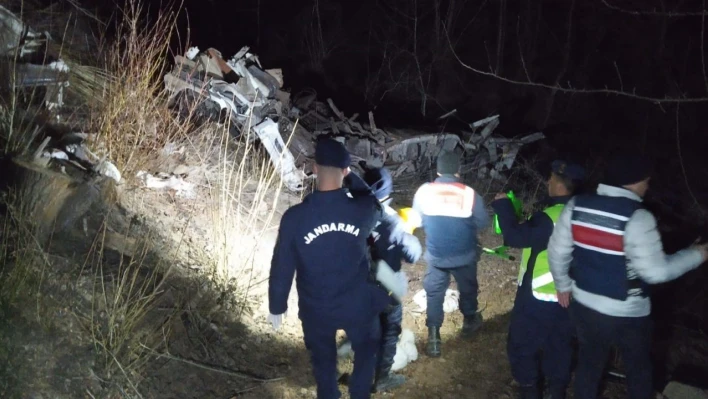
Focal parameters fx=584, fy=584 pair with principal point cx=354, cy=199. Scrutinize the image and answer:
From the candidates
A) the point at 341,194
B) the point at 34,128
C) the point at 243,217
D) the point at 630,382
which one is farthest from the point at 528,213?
the point at 34,128

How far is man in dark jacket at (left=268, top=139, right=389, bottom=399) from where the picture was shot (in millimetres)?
3291

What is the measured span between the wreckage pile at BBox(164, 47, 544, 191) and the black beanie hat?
5020mm

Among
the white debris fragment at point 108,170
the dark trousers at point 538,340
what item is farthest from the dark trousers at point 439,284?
the white debris fragment at point 108,170

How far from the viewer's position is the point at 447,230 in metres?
4.84

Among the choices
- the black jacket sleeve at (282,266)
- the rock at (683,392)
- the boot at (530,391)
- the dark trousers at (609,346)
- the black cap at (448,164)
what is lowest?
the boot at (530,391)

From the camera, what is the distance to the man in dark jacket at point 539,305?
12.4 ft

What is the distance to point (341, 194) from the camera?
331 cm

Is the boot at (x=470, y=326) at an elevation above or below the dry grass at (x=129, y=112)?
below

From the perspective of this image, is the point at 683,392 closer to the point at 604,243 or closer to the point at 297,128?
the point at 604,243

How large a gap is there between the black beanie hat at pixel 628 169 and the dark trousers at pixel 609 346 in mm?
804

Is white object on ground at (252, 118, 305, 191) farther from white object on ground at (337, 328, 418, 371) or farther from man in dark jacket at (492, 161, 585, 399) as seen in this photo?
man in dark jacket at (492, 161, 585, 399)

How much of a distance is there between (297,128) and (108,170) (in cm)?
402

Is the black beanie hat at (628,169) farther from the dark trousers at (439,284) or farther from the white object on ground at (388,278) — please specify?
the dark trousers at (439,284)

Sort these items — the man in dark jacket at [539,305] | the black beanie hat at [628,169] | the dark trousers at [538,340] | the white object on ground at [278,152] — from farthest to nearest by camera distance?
the white object on ground at [278,152] → the dark trousers at [538,340] → the man in dark jacket at [539,305] → the black beanie hat at [628,169]
